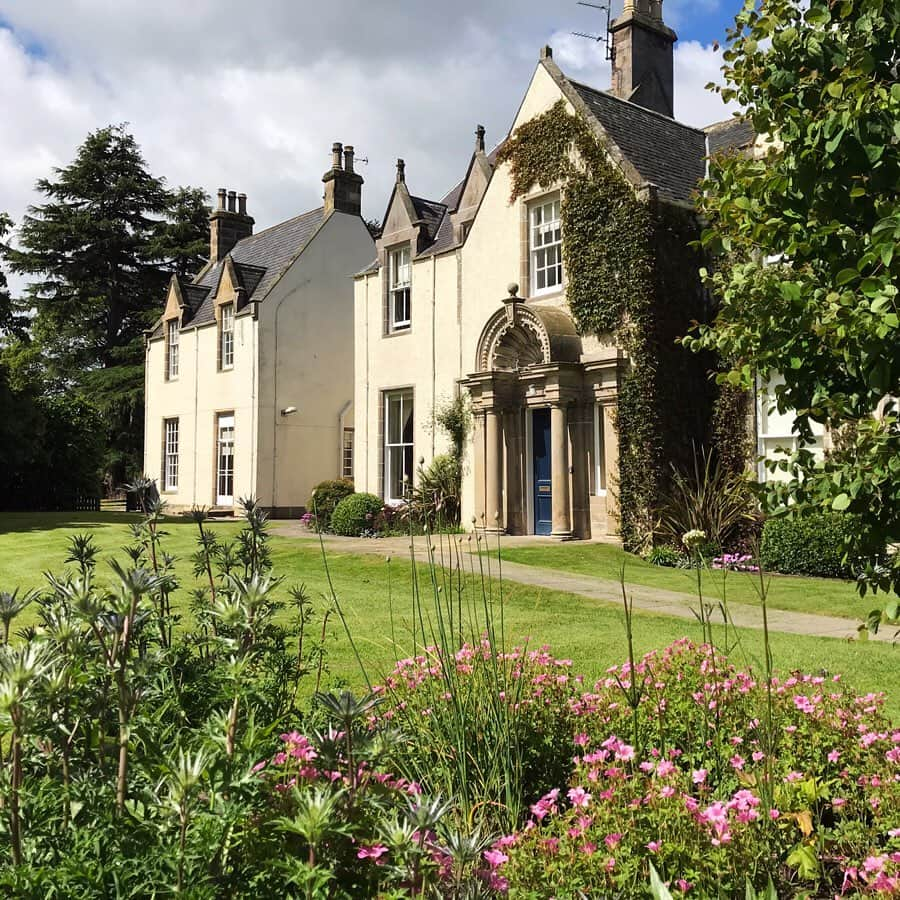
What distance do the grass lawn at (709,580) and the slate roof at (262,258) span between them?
14.7 metres

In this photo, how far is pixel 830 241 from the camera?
11.3 feet

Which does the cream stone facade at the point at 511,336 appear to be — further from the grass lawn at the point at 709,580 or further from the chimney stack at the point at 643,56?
the grass lawn at the point at 709,580

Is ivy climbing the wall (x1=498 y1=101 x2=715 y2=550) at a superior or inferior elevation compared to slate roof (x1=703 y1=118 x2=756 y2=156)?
inferior

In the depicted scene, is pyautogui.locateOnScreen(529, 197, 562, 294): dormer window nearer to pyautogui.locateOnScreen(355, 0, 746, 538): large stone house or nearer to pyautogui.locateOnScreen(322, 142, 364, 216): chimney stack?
pyautogui.locateOnScreen(355, 0, 746, 538): large stone house

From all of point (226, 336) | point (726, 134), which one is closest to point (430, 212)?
point (726, 134)

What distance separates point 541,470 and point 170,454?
1785cm

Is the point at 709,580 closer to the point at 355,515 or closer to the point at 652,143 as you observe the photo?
the point at 355,515

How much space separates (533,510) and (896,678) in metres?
11.5

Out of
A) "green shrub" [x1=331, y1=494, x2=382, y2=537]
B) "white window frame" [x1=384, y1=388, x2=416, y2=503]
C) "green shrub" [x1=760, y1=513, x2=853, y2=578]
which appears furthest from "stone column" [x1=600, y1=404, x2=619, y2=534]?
"white window frame" [x1=384, y1=388, x2=416, y2=503]

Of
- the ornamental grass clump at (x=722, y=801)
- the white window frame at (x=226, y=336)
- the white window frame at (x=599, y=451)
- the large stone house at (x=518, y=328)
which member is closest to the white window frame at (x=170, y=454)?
the white window frame at (x=226, y=336)

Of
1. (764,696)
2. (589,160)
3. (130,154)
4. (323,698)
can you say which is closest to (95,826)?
(323,698)

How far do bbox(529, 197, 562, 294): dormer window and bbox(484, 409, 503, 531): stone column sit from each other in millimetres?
2908

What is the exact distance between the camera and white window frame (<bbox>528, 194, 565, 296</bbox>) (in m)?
17.8

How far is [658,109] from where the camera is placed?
22.0 m
